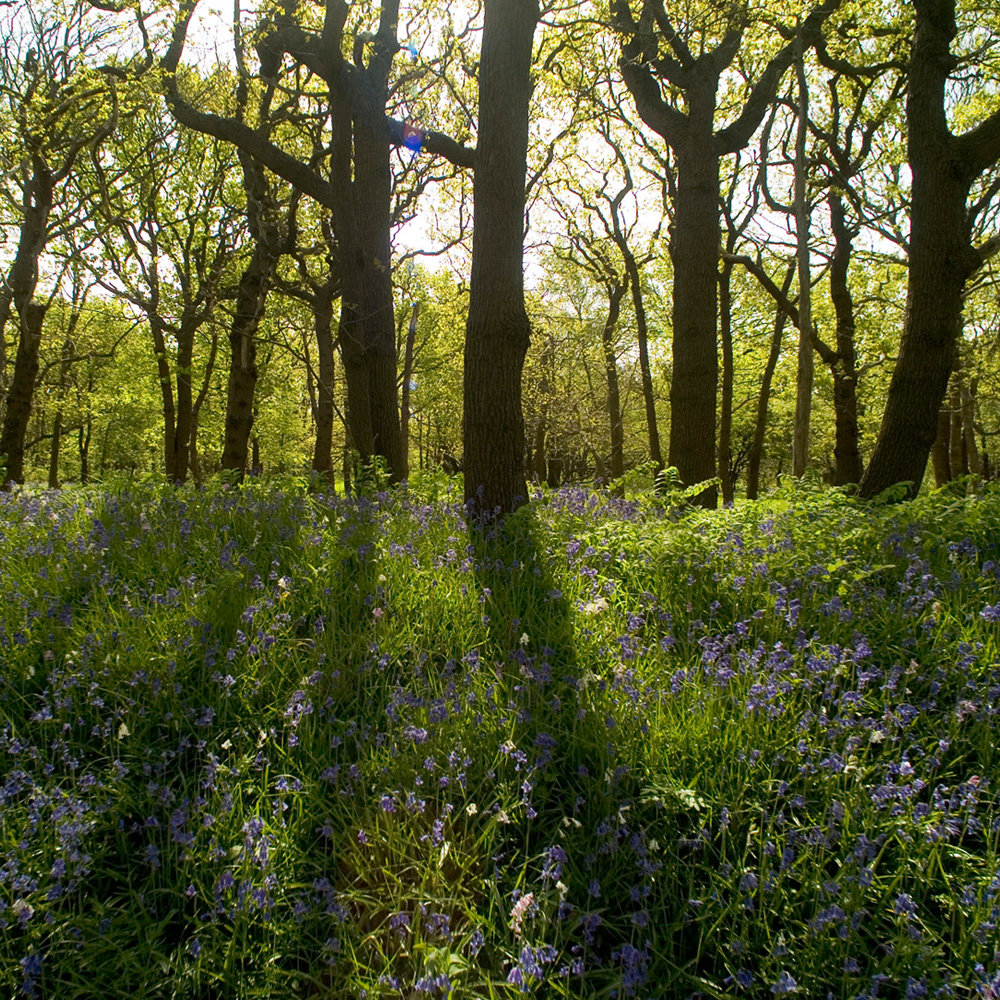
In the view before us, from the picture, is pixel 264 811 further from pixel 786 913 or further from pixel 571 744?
pixel 786 913

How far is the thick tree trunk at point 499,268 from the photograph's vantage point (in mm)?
5664

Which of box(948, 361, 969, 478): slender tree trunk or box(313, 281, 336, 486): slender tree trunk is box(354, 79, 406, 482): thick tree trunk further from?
box(948, 361, 969, 478): slender tree trunk

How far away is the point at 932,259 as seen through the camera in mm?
7117

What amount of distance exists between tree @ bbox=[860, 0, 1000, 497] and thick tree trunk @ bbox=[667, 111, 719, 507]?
1977mm

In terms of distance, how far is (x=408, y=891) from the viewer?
6.66 ft

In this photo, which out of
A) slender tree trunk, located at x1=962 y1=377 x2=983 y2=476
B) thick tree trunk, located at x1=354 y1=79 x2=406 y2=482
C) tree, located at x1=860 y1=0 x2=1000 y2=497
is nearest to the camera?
tree, located at x1=860 y1=0 x2=1000 y2=497

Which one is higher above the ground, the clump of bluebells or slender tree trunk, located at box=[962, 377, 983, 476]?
slender tree trunk, located at box=[962, 377, 983, 476]

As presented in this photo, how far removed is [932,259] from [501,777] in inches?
304

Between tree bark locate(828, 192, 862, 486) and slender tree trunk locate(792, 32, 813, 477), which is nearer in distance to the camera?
slender tree trunk locate(792, 32, 813, 477)

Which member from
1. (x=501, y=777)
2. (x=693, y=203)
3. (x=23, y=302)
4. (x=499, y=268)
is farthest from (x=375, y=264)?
(x=23, y=302)

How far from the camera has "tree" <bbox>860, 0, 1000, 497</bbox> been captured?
705 centimetres

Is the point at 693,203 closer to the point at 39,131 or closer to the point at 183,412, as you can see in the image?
the point at 39,131

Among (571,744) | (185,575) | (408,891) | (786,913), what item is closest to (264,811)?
(408,891)

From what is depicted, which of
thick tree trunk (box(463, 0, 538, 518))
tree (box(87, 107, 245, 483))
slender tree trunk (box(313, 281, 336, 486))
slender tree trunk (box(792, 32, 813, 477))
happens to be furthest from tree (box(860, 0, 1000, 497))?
tree (box(87, 107, 245, 483))
